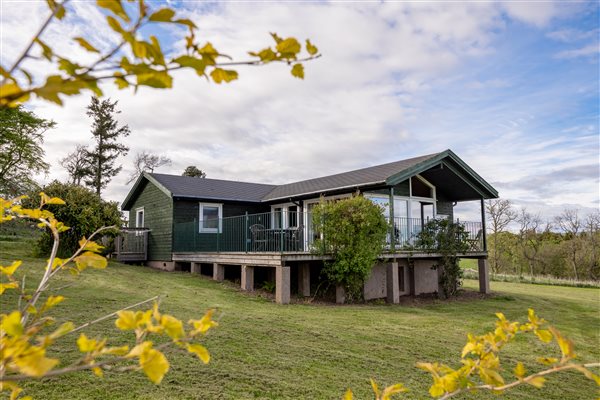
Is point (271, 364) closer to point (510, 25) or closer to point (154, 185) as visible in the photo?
point (510, 25)

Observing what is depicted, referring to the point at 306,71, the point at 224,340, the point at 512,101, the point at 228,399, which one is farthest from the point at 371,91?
the point at 306,71

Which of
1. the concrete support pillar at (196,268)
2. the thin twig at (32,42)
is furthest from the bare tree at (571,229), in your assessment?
the thin twig at (32,42)

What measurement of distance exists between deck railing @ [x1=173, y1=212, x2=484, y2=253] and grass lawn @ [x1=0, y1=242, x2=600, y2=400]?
1.91 meters

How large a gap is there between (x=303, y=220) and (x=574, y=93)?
12683 mm

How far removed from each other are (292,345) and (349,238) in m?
5.47

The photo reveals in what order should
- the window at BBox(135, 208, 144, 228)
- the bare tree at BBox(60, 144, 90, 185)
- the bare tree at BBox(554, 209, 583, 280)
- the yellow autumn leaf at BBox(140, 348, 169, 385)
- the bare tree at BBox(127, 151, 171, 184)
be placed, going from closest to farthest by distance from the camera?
the yellow autumn leaf at BBox(140, 348, 169, 385)
the window at BBox(135, 208, 144, 228)
the bare tree at BBox(554, 209, 583, 280)
the bare tree at BBox(60, 144, 90, 185)
the bare tree at BBox(127, 151, 171, 184)

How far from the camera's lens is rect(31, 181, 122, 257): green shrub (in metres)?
14.4

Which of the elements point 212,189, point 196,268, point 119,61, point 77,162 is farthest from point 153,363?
point 77,162

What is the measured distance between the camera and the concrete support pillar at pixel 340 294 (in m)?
11.0

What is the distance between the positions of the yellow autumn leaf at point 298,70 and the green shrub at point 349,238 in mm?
9942

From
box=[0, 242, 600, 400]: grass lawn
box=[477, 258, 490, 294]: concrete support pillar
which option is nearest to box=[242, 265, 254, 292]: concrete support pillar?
box=[0, 242, 600, 400]: grass lawn

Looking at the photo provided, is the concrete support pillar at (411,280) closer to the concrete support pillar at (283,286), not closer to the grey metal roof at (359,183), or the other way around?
the grey metal roof at (359,183)

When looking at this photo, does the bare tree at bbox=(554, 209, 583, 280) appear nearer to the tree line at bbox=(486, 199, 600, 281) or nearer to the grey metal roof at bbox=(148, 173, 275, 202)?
the tree line at bbox=(486, 199, 600, 281)

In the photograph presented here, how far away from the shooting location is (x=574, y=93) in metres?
16.4
